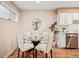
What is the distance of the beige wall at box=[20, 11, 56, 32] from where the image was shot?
848cm

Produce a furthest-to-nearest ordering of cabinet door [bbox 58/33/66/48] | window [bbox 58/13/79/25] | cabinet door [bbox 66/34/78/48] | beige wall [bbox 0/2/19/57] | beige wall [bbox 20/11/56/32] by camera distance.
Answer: beige wall [bbox 20/11/56/32] < window [bbox 58/13/79/25] < cabinet door [bbox 58/33/66/48] < cabinet door [bbox 66/34/78/48] < beige wall [bbox 0/2/19/57]

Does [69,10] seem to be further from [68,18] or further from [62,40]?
[62,40]

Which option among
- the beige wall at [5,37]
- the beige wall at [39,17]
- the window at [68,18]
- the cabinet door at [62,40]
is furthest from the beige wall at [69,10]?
the beige wall at [5,37]

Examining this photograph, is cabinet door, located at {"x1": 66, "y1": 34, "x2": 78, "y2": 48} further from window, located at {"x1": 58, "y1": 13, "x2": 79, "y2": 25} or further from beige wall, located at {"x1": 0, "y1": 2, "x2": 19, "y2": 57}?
beige wall, located at {"x1": 0, "y1": 2, "x2": 19, "y2": 57}

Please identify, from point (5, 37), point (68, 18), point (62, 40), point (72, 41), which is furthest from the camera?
point (68, 18)

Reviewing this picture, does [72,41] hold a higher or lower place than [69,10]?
lower

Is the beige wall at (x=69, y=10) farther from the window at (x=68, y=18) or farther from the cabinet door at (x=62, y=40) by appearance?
the cabinet door at (x=62, y=40)

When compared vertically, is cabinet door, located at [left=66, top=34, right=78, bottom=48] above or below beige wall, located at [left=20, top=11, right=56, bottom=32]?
below

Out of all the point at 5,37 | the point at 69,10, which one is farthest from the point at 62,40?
the point at 5,37

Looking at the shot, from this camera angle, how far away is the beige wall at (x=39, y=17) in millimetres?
8484

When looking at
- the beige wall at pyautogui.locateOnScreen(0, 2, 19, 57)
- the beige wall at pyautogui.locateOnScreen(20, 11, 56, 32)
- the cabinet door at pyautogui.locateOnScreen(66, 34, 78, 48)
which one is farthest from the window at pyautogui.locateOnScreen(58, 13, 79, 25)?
the beige wall at pyautogui.locateOnScreen(0, 2, 19, 57)

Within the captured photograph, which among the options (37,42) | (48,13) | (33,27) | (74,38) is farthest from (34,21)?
(37,42)

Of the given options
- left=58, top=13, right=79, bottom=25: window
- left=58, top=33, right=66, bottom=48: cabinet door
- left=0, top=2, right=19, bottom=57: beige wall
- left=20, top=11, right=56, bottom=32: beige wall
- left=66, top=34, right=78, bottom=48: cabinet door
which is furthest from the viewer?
left=20, top=11, right=56, bottom=32: beige wall

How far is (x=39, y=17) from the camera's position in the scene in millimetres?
8539
